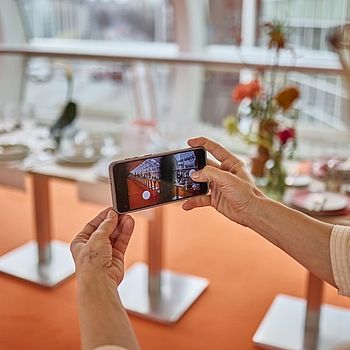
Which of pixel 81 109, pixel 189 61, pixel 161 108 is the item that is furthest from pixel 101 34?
pixel 189 61

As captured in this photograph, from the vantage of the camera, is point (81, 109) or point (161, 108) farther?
point (81, 109)

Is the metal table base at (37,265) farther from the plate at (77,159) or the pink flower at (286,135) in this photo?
the pink flower at (286,135)

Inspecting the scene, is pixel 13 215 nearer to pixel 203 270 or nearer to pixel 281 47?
pixel 203 270

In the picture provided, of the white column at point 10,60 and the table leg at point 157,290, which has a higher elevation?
the white column at point 10,60

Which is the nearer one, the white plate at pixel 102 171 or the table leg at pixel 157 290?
the white plate at pixel 102 171

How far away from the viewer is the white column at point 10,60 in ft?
14.5

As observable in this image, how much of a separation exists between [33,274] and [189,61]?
1.56m

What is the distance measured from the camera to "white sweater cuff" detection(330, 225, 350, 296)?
4.66 ft

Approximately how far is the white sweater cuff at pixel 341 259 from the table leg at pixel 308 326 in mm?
671

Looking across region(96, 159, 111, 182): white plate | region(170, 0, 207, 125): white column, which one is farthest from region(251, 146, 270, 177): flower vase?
region(170, 0, 207, 125): white column

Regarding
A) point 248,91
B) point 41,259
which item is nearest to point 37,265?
point 41,259

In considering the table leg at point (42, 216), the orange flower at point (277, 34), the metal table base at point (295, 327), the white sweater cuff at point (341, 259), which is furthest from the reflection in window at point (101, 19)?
the white sweater cuff at point (341, 259)

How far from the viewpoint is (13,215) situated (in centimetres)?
336

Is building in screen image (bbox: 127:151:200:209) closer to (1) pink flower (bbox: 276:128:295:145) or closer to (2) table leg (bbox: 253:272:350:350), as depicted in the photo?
(1) pink flower (bbox: 276:128:295:145)
